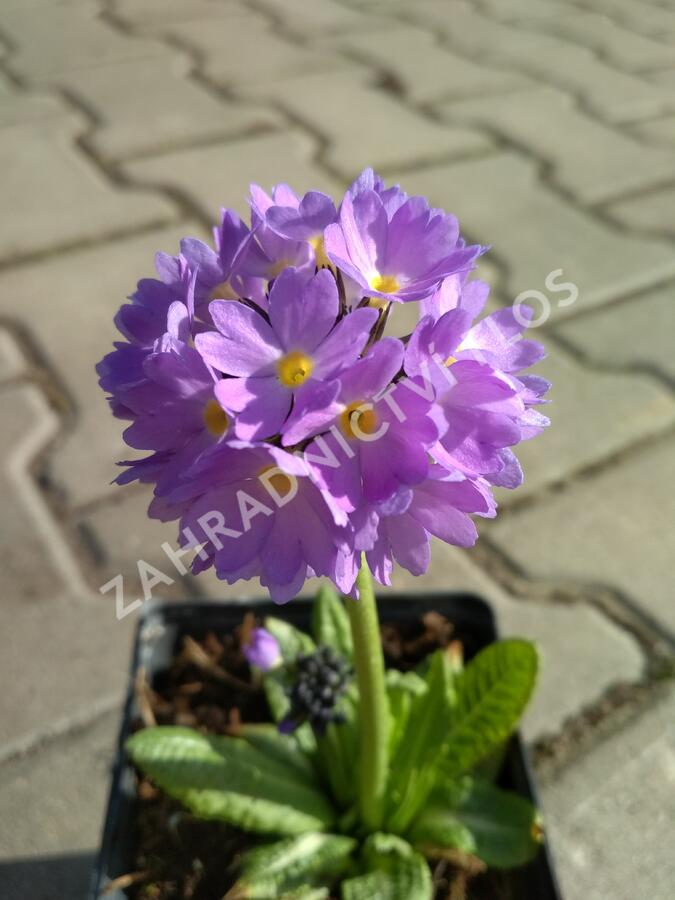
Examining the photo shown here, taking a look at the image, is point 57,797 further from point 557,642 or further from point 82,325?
point 82,325

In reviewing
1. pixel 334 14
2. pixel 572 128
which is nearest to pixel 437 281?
pixel 572 128

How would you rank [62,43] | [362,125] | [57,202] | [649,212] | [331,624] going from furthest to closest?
1. [62,43]
2. [362,125]
3. [649,212]
4. [57,202]
5. [331,624]

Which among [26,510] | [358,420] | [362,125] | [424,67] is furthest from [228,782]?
[424,67]

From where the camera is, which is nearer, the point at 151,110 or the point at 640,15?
the point at 151,110

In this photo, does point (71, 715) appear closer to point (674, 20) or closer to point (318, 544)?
point (318, 544)

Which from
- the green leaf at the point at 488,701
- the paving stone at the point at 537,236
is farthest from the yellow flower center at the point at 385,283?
the paving stone at the point at 537,236

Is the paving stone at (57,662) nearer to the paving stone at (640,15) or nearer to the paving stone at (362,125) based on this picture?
the paving stone at (362,125)
